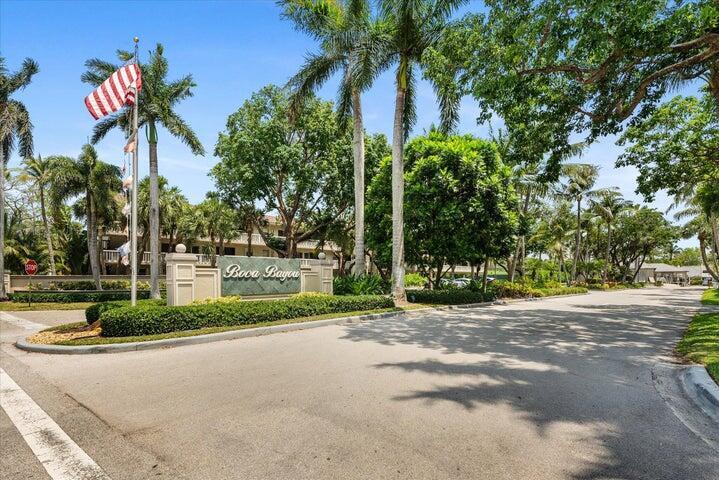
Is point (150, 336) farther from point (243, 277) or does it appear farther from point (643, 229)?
point (643, 229)

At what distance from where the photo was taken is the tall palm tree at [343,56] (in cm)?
1644

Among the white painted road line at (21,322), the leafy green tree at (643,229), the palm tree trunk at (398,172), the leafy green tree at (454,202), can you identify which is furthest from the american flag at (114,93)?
the leafy green tree at (643,229)

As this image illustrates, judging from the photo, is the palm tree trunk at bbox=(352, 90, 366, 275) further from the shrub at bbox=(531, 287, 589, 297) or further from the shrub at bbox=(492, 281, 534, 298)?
the shrub at bbox=(531, 287, 589, 297)

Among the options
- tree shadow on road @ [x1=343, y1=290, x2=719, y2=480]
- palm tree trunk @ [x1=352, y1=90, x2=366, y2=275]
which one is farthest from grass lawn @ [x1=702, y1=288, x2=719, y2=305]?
palm tree trunk @ [x1=352, y1=90, x2=366, y2=275]

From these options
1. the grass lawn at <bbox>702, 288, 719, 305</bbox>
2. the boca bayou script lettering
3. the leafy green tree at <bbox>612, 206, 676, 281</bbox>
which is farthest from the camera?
the leafy green tree at <bbox>612, 206, 676, 281</bbox>

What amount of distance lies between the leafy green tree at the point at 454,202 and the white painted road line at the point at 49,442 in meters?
16.7

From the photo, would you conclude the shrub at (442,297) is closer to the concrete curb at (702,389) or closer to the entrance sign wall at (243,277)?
the entrance sign wall at (243,277)

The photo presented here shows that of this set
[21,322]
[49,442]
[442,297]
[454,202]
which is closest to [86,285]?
[21,322]

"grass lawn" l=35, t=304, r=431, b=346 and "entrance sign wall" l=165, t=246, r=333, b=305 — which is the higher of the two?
"entrance sign wall" l=165, t=246, r=333, b=305

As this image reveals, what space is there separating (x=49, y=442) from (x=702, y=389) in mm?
7850

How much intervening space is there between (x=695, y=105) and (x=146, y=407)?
62.6 ft

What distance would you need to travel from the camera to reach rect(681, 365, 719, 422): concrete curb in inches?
194

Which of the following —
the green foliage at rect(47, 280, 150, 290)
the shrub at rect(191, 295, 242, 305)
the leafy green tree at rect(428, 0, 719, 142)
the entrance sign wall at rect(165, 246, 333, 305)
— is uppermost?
the leafy green tree at rect(428, 0, 719, 142)

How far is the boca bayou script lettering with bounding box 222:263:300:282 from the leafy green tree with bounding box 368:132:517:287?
6.84m
